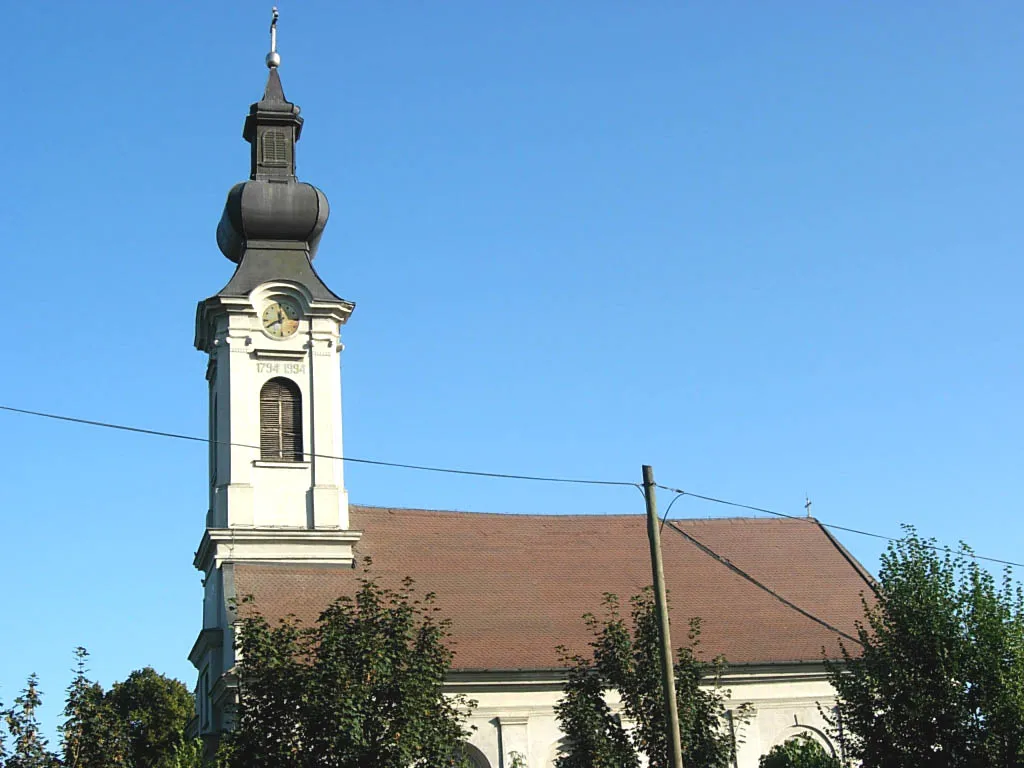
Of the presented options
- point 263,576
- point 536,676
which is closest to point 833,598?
point 536,676

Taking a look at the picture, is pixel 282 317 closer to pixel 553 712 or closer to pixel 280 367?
pixel 280 367

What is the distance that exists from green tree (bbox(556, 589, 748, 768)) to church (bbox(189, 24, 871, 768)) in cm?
498

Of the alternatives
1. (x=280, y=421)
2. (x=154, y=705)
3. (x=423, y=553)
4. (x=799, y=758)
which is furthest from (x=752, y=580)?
(x=154, y=705)

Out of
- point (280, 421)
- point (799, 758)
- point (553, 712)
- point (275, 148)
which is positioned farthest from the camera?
point (275, 148)

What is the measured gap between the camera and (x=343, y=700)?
22.3 m

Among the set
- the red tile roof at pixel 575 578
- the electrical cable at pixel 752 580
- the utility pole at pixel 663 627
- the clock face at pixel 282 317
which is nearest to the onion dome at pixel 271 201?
the clock face at pixel 282 317

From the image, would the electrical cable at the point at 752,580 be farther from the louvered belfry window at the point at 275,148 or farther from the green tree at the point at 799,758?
the louvered belfry window at the point at 275,148

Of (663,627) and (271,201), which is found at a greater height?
(271,201)

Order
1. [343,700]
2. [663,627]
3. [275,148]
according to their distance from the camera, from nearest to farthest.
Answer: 1. [663,627]
2. [343,700]
3. [275,148]

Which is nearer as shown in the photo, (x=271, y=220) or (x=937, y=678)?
(x=937, y=678)

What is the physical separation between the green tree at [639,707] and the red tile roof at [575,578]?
5.09 m

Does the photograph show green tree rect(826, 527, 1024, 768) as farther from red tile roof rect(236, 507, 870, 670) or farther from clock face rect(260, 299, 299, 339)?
clock face rect(260, 299, 299, 339)

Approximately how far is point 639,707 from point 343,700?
5.68 metres

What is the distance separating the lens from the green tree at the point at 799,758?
27.5 m
